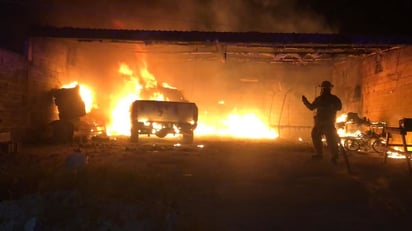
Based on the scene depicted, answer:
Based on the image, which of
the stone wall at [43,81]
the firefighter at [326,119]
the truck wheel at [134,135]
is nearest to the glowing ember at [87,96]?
the stone wall at [43,81]

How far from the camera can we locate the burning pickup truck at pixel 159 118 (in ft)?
51.4

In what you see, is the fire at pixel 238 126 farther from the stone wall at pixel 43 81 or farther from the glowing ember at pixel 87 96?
the stone wall at pixel 43 81

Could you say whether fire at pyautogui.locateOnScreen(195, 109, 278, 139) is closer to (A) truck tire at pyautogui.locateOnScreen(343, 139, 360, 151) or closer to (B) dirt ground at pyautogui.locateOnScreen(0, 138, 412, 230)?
(A) truck tire at pyautogui.locateOnScreen(343, 139, 360, 151)

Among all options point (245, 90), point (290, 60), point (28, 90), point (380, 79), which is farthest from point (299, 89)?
point (28, 90)

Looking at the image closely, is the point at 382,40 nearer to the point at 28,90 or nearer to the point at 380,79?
the point at 380,79

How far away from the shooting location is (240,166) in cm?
932

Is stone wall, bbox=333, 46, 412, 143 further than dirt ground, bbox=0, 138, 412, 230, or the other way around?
stone wall, bbox=333, 46, 412, 143

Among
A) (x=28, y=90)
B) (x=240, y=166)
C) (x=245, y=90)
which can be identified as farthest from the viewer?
(x=245, y=90)

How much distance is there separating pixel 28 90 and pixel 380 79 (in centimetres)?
1412

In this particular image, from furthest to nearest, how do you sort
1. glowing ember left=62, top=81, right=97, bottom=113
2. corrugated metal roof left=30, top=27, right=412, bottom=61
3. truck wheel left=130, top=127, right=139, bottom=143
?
Result: 1. glowing ember left=62, top=81, right=97, bottom=113
2. corrugated metal roof left=30, top=27, right=412, bottom=61
3. truck wheel left=130, top=127, right=139, bottom=143

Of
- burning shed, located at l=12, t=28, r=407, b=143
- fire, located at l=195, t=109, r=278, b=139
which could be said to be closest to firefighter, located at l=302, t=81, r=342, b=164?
burning shed, located at l=12, t=28, r=407, b=143

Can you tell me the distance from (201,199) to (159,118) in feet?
32.5

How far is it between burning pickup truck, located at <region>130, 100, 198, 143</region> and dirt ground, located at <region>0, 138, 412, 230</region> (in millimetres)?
6948

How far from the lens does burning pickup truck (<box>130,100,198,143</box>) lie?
15.7 meters
